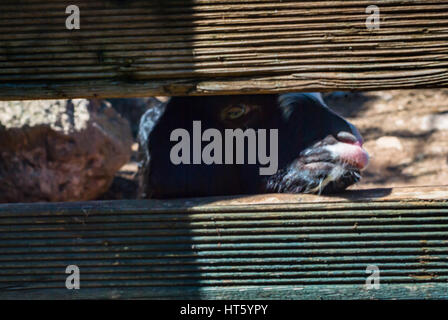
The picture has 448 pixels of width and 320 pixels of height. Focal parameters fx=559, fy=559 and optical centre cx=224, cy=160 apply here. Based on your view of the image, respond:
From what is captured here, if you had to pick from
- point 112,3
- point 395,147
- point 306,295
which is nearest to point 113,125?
point 395,147

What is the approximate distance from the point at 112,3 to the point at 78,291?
990mm

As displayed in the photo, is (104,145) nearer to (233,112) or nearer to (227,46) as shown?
(233,112)

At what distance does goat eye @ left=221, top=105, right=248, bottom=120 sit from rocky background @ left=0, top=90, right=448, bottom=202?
4.68 feet

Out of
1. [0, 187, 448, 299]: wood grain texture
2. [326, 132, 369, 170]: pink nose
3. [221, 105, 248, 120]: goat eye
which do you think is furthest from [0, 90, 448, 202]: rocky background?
[0, 187, 448, 299]: wood grain texture

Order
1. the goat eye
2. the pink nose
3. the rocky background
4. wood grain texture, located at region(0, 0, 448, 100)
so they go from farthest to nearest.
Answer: the rocky background → the goat eye → the pink nose → wood grain texture, located at region(0, 0, 448, 100)

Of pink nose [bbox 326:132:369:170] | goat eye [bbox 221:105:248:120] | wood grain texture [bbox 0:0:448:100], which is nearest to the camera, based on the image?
wood grain texture [bbox 0:0:448:100]

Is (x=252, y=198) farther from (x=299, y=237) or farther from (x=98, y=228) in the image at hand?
(x=98, y=228)

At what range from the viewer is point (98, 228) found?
1.91 meters

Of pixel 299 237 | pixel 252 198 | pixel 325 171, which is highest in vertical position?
pixel 325 171

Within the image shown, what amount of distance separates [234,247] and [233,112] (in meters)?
0.99

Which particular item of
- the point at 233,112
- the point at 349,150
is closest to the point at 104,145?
the point at 233,112

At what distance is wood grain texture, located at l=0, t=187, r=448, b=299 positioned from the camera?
6.13 ft

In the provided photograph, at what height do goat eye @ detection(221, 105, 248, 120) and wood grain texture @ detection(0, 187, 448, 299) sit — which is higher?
goat eye @ detection(221, 105, 248, 120)

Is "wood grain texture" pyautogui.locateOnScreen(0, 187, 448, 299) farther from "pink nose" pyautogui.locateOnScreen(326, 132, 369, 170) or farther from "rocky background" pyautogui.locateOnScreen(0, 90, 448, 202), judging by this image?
"rocky background" pyautogui.locateOnScreen(0, 90, 448, 202)
